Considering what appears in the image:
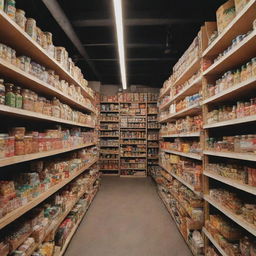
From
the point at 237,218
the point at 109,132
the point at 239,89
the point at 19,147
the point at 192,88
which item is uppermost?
the point at 192,88

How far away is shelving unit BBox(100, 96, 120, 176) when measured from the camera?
7.94 metres

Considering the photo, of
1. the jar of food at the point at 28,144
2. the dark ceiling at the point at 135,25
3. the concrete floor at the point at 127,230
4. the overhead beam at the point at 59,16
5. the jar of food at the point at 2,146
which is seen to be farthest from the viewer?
the dark ceiling at the point at 135,25

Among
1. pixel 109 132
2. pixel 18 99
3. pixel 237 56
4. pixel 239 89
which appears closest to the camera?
pixel 18 99

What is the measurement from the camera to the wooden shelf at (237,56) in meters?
1.65

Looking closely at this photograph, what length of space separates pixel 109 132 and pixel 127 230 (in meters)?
5.18

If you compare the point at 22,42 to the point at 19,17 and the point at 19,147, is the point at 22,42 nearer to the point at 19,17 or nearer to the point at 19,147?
the point at 19,17

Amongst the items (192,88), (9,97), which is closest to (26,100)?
(9,97)

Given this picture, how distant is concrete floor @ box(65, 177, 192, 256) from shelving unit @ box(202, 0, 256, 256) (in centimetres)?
81

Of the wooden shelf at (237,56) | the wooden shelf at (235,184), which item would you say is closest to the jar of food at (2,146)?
the wooden shelf at (235,184)

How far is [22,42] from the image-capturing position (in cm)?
191

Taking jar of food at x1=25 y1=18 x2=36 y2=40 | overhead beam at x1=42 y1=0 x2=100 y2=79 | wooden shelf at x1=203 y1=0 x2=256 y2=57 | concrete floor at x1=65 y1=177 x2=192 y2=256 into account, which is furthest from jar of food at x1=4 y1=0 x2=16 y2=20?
concrete floor at x1=65 y1=177 x2=192 y2=256

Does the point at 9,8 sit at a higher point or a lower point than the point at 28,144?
higher

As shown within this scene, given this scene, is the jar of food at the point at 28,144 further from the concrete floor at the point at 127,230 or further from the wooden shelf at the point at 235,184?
the wooden shelf at the point at 235,184

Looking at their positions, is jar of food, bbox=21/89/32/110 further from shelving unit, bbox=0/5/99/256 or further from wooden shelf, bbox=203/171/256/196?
wooden shelf, bbox=203/171/256/196
